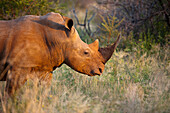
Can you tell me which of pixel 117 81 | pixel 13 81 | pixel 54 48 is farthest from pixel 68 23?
pixel 117 81

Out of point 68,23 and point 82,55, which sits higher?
point 68,23

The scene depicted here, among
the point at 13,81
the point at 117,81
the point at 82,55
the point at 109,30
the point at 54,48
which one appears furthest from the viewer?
the point at 109,30

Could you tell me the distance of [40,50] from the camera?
3486 millimetres

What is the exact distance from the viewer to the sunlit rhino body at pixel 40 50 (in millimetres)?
3314

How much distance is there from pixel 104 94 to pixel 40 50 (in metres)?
1.40

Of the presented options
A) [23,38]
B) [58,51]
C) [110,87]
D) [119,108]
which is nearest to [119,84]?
[110,87]

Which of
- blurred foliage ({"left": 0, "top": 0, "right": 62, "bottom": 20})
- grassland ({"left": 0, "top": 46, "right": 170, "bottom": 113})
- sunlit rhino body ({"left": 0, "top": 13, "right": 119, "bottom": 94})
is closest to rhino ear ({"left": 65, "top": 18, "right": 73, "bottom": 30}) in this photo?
sunlit rhino body ({"left": 0, "top": 13, "right": 119, "bottom": 94})

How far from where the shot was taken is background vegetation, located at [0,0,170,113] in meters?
3.37

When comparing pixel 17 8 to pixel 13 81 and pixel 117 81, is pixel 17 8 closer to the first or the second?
pixel 117 81

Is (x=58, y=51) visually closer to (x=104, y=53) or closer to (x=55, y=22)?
(x=55, y=22)

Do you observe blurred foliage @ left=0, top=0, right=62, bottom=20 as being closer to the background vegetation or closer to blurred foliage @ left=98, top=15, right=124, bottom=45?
the background vegetation

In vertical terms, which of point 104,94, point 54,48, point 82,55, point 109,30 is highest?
point 109,30

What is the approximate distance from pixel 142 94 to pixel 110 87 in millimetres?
769

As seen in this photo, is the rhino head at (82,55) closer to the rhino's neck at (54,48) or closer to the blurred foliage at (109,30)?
the rhino's neck at (54,48)
